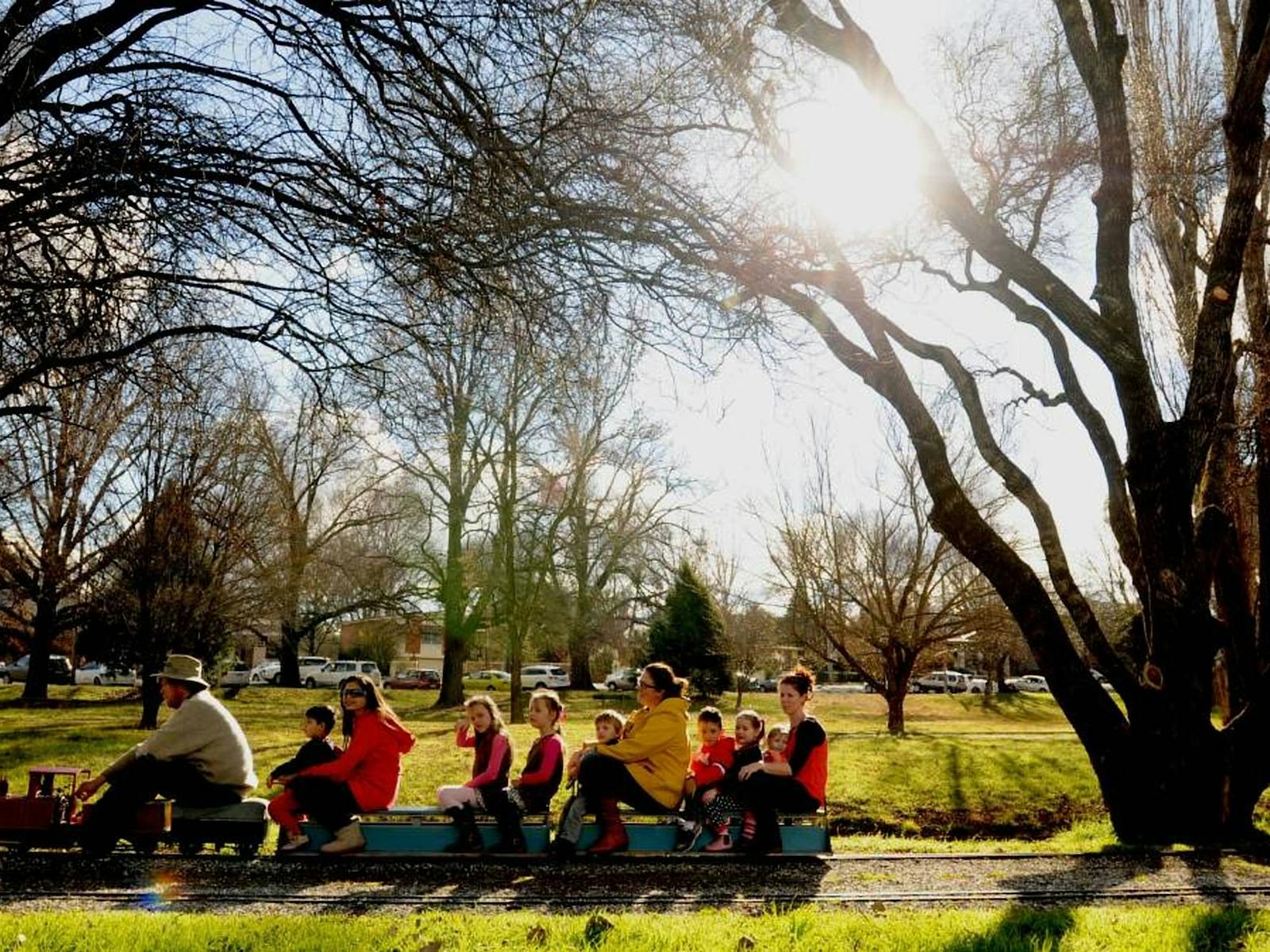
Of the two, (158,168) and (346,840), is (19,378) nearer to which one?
(158,168)

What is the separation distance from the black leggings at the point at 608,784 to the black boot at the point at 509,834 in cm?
56

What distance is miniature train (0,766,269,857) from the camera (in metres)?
7.81

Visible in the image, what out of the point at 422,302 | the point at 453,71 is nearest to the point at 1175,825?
the point at 422,302

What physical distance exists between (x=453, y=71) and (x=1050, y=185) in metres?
9.24

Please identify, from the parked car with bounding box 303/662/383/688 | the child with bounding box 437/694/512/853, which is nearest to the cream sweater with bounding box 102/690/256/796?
the child with bounding box 437/694/512/853

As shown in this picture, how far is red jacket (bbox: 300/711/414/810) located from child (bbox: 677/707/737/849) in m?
2.34

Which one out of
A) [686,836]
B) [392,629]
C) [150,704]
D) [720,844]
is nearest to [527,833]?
[686,836]

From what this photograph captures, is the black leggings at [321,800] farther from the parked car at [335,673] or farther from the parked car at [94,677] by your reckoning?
the parked car at [94,677]

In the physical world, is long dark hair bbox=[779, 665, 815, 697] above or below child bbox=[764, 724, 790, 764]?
above

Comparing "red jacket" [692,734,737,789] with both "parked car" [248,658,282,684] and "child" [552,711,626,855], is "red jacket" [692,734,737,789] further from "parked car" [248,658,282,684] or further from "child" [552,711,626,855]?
"parked car" [248,658,282,684]

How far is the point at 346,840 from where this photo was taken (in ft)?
25.9

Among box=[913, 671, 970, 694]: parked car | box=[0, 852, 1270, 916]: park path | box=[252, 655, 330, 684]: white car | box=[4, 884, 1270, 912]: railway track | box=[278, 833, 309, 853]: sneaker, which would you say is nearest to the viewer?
box=[4, 884, 1270, 912]: railway track

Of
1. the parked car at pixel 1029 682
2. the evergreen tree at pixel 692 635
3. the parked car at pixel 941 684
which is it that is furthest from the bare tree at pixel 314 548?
the parked car at pixel 1029 682

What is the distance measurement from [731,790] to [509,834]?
182cm
